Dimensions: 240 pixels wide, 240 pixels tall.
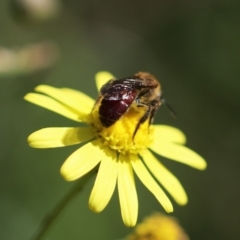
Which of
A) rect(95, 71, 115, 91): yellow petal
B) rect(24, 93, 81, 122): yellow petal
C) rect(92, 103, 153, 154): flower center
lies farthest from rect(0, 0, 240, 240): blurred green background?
rect(92, 103, 153, 154): flower center

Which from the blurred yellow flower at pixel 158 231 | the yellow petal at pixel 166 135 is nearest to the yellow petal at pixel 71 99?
the yellow petal at pixel 166 135

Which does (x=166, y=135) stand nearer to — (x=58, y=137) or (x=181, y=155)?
(x=181, y=155)

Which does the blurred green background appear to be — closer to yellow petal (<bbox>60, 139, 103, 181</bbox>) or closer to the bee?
the bee

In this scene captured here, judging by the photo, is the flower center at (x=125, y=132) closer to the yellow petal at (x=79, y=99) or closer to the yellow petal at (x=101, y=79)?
the yellow petal at (x=79, y=99)

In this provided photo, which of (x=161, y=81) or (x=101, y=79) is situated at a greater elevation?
(x=161, y=81)

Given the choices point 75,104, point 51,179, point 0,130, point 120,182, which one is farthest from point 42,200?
point 120,182

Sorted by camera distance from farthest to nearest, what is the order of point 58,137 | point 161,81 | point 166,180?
point 161,81, point 166,180, point 58,137

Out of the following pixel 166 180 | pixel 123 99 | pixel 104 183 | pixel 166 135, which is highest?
pixel 123 99

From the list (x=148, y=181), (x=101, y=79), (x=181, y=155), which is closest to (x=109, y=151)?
(x=148, y=181)
